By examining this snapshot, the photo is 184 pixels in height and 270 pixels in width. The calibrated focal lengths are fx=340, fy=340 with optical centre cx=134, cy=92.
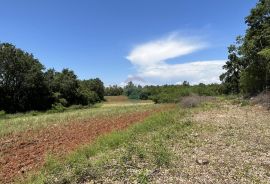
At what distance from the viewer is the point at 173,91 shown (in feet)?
233

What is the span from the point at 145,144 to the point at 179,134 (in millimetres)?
2138

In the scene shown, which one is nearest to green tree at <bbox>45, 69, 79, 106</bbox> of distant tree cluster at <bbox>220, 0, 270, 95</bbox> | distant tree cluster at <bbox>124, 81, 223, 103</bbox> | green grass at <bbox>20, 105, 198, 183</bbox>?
distant tree cluster at <bbox>124, 81, 223, 103</bbox>

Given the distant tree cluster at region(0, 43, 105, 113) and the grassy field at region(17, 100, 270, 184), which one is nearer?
the grassy field at region(17, 100, 270, 184)

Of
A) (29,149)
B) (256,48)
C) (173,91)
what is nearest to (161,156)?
(29,149)

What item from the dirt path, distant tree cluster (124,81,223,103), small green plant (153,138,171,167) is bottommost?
the dirt path

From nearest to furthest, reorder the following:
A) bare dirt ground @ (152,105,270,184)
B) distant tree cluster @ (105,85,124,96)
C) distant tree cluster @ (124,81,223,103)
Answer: bare dirt ground @ (152,105,270,184) < distant tree cluster @ (124,81,223,103) < distant tree cluster @ (105,85,124,96)

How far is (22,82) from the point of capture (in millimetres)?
52625

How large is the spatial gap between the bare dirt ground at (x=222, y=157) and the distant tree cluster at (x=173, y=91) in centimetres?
3482

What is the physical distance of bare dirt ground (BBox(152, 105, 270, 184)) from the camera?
736cm

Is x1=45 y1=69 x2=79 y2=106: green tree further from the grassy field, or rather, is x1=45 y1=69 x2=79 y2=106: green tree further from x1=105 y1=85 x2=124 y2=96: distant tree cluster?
x1=105 y1=85 x2=124 y2=96: distant tree cluster

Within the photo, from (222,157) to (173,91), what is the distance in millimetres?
62252

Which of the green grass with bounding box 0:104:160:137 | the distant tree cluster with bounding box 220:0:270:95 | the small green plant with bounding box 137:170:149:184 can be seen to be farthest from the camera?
the distant tree cluster with bounding box 220:0:270:95

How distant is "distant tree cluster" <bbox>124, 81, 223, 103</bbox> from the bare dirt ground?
114 feet

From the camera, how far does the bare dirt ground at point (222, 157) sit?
7359 millimetres
